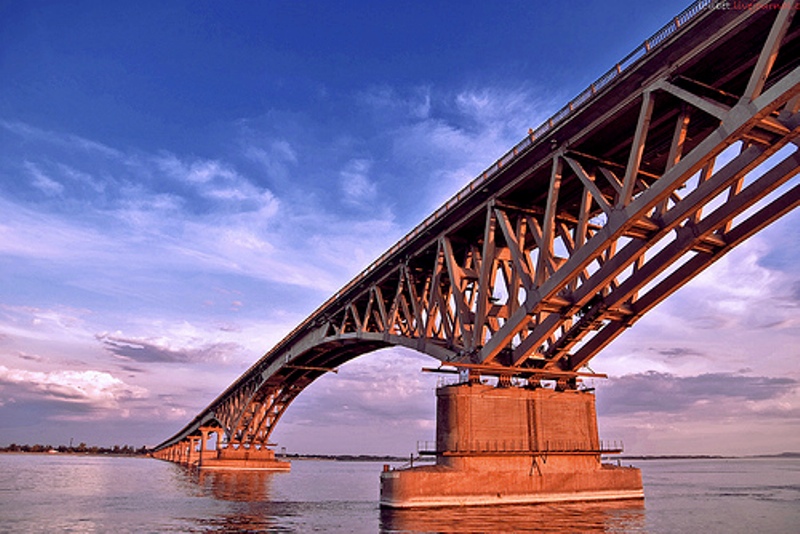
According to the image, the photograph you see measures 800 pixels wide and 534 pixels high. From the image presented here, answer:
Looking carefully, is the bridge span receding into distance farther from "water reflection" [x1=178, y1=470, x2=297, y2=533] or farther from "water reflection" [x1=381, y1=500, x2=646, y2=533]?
"water reflection" [x1=178, y1=470, x2=297, y2=533]

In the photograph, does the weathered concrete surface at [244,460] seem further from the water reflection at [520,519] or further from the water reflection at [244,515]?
the water reflection at [520,519]

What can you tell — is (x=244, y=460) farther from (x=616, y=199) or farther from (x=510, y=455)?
(x=616, y=199)

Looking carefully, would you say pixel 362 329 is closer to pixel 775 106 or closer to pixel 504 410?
pixel 504 410

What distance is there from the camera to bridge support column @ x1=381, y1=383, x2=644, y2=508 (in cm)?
2844

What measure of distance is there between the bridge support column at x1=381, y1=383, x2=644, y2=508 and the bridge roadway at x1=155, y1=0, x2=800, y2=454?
1573 mm

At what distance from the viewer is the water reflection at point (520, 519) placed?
71.2 feet

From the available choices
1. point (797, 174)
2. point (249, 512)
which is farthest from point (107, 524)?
point (797, 174)

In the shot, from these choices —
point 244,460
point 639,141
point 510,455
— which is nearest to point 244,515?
point 510,455

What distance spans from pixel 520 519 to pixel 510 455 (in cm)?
627

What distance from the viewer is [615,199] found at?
1242 inches

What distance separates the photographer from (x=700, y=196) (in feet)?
73.6

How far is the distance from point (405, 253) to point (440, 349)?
7.93 m

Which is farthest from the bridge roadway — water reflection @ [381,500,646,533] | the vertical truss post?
water reflection @ [381,500,646,533]

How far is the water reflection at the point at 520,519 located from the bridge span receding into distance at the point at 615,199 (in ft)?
22.2
